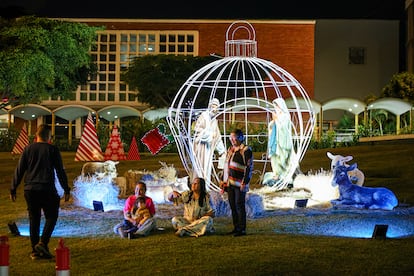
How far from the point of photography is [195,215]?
10.3 meters

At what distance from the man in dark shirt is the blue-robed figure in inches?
290

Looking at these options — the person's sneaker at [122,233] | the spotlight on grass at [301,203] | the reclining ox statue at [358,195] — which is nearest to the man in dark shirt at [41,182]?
the person's sneaker at [122,233]

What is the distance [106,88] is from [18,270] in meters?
38.9

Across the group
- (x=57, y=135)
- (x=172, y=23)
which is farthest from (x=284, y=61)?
(x=57, y=135)

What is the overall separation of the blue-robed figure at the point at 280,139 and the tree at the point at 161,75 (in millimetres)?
22704

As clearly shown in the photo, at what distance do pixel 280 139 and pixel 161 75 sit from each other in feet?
77.1

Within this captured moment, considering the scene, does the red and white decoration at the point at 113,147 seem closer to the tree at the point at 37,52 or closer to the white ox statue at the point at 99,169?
the tree at the point at 37,52

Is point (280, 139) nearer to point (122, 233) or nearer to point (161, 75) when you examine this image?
point (122, 233)

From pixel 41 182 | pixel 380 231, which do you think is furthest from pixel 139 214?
pixel 380 231

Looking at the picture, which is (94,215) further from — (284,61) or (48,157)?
(284,61)

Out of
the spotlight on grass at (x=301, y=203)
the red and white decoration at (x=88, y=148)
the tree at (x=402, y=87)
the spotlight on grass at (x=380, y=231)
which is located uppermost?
the tree at (x=402, y=87)

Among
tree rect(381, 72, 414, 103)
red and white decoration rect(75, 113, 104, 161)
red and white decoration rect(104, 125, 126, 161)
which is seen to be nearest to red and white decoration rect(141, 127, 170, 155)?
red and white decoration rect(104, 125, 126, 161)

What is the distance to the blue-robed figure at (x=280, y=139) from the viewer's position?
15.0 m

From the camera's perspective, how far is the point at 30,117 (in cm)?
4481
